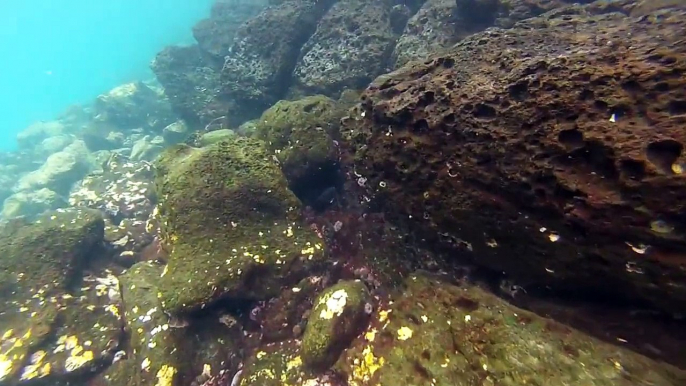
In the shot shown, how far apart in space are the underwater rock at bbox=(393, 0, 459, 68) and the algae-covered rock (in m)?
6.60

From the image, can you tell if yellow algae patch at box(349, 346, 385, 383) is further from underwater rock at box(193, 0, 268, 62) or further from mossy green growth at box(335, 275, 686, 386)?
underwater rock at box(193, 0, 268, 62)

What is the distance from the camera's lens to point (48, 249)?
6.93 metres

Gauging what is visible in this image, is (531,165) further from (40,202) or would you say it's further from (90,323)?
(40,202)

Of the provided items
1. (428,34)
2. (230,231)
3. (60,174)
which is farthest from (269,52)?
(60,174)

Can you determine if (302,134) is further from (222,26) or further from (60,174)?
(222,26)

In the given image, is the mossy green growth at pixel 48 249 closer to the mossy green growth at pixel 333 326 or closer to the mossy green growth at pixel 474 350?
the mossy green growth at pixel 333 326

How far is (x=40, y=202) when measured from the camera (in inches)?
590

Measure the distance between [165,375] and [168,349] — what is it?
0.32 m

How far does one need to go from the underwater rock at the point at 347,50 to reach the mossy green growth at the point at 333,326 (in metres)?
6.06

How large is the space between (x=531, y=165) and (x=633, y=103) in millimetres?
832

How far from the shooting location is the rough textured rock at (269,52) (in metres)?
10.9

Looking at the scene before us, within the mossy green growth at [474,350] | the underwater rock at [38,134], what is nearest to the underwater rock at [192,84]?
the mossy green growth at [474,350]

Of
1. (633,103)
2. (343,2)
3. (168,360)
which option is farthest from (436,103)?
(343,2)

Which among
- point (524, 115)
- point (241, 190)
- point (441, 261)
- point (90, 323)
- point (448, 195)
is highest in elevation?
point (524, 115)
